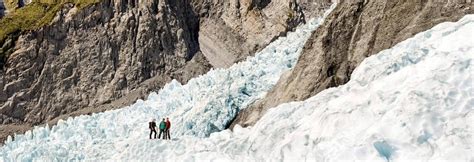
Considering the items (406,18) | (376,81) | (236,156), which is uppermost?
(406,18)

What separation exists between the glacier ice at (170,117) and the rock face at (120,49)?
9.70m

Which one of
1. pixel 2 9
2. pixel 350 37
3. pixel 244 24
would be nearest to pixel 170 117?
pixel 350 37

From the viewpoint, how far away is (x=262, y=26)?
52.1m

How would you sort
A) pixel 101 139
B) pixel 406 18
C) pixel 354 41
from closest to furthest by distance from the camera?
1. pixel 406 18
2. pixel 354 41
3. pixel 101 139

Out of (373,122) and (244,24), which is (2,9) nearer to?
(244,24)

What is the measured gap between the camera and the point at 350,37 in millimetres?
24672

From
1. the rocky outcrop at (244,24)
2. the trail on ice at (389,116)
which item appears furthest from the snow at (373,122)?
the rocky outcrop at (244,24)

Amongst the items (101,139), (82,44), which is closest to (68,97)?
(82,44)

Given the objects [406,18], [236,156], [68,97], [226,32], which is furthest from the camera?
[226,32]

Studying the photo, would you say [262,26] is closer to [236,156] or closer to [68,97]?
[68,97]

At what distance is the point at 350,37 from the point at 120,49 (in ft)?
96.1

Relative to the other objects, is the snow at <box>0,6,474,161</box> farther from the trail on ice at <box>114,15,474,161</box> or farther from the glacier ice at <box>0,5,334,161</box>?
the glacier ice at <box>0,5,334,161</box>

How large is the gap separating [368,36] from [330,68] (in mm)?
1799

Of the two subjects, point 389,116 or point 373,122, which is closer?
point 389,116
